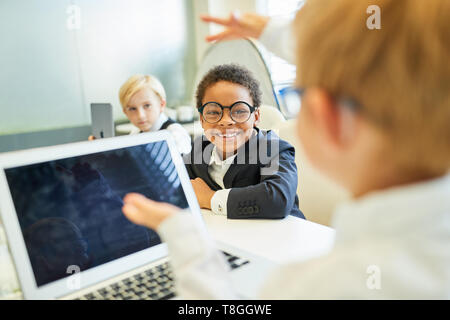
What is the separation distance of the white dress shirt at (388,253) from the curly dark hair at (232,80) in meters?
0.93

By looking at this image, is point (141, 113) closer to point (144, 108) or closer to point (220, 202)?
point (144, 108)

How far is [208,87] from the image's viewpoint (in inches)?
52.1

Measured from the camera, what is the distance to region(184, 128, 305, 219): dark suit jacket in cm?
105

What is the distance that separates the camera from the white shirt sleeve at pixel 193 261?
1.48 feet

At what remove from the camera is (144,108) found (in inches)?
79.6

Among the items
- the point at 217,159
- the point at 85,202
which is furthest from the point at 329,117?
the point at 217,159

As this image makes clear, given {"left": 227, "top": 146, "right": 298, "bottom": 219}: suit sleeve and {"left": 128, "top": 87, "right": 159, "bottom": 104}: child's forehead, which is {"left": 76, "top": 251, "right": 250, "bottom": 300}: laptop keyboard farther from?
{"left": 128, "top": 87, "right": 159, "bottom": 104}: child's forehead

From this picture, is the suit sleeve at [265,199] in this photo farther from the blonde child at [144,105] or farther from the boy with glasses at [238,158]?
the blonde child at [144,105]

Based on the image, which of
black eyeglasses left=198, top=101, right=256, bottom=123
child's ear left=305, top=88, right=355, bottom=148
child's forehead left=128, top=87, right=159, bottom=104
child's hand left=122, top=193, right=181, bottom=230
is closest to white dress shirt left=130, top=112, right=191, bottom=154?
child's forehead left=128, top=87, right=159, bottom=104

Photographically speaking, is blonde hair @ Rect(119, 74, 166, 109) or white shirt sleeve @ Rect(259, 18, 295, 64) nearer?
white shirt sleeve @ Rect(259, 18, 295, 64)

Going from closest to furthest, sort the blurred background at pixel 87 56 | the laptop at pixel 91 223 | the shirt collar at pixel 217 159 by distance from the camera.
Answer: the laptop at pixel 91 223
the shirt collar at pixel 217 159
the blurred background at pixel 87 56

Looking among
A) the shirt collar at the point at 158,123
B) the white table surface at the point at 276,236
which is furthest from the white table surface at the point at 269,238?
the shirt collar at the point at 158,123

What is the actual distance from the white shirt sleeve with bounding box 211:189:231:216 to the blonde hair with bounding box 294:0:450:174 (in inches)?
28.7
